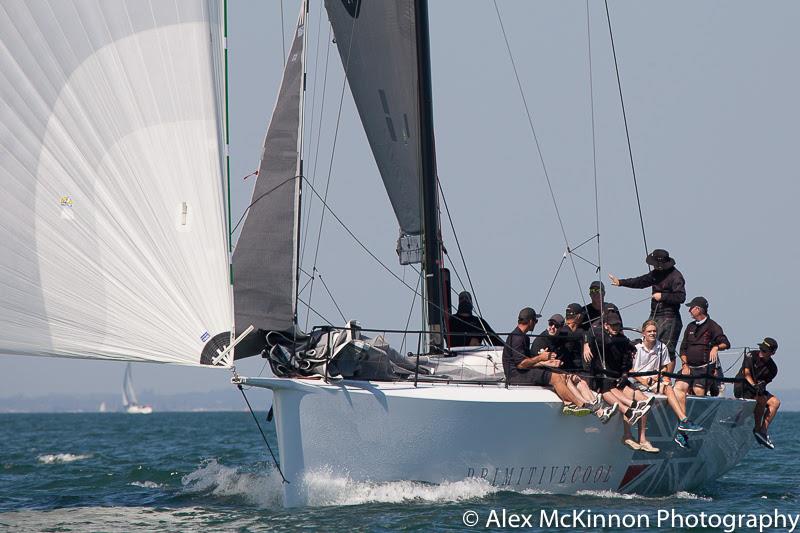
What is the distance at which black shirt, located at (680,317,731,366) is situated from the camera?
1384 cm

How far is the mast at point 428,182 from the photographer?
47.5ft

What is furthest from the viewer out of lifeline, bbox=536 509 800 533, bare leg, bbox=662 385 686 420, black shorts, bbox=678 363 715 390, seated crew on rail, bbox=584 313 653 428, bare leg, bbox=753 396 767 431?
bare leg, bbox=753 396 767 431

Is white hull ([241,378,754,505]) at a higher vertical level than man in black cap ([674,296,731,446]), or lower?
lower

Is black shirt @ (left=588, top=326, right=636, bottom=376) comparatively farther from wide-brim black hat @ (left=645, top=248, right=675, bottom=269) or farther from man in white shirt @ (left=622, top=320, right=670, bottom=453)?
wide-brim black hat @ (left=645, top=248, right=675, bottom=269)

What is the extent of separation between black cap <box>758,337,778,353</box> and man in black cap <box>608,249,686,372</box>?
1191 millimetres

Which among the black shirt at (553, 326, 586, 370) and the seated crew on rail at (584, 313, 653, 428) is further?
the black shirt at (553, 326, 586, 370)

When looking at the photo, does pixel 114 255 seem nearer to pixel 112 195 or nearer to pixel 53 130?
pixel 112 195

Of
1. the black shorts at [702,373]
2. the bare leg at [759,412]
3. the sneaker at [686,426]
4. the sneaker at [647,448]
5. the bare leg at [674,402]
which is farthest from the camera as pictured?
the bare leg at [759,412]

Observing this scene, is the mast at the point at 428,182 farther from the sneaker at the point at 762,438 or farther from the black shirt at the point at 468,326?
the sneaker at the point at 762,438

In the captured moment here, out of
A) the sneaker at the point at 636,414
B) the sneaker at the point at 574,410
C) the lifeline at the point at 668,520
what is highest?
the sneaker at the point at 574,410

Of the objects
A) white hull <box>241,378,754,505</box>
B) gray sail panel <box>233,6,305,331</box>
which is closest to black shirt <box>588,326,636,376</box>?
white hull <box>241,378,754,505</box>

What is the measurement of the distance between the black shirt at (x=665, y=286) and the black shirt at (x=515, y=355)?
7.17 feet

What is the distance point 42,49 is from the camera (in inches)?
396

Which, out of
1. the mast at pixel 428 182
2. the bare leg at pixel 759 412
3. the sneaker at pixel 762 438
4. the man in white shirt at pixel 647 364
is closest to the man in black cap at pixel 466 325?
the mast at pixel 428 182
